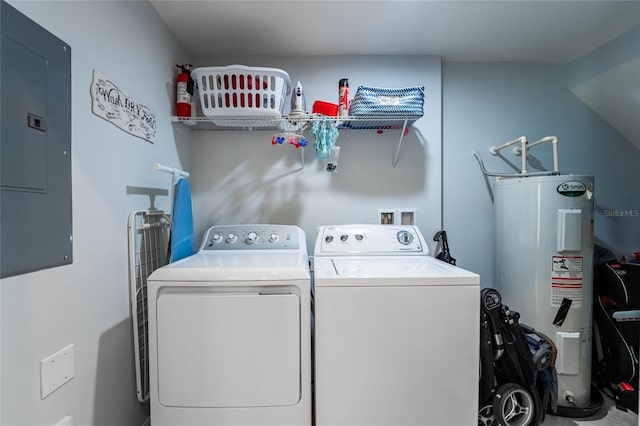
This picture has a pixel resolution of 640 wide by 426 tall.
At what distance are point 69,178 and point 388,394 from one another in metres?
1.48

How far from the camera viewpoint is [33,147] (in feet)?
2.72

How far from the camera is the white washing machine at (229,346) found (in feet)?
3.72

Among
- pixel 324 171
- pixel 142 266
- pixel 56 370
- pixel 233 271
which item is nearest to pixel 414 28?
pixel 324 171

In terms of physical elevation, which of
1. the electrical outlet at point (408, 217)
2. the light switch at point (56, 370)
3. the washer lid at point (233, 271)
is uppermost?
the electrical outlet at point (408, 217)

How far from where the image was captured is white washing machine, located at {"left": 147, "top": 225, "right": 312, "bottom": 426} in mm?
1134

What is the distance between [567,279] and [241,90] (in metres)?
2.30

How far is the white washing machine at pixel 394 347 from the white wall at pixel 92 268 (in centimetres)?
89

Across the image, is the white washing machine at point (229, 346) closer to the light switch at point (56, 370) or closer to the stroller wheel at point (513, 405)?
the light switch at point (56, 370)

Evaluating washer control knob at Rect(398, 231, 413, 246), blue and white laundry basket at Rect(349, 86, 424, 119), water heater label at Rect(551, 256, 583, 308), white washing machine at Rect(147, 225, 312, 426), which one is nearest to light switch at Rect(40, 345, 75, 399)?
white washing machine at Rect(147, 225, 312, 426)

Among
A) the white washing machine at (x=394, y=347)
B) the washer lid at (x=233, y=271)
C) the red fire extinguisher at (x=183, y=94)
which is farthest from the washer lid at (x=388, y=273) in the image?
the red fire extinguisher at (x=183, y=94)

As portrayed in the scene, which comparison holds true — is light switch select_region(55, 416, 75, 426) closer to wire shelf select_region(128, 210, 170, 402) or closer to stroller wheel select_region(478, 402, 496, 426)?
wire shelf select_region(128, 210, 170, 402)

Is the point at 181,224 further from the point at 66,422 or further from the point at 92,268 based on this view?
the point at 66,422

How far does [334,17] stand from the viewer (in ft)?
5.39

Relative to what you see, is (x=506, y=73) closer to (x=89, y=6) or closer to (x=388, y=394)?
(x=388, y=394)
